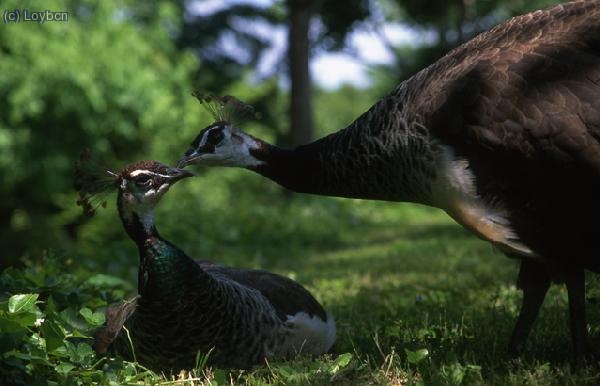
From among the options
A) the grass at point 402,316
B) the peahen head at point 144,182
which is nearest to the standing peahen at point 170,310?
the peahen head at point 144,182

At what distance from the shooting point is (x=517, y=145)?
10.7 feet

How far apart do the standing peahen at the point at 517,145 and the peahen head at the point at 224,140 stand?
2.25 feet

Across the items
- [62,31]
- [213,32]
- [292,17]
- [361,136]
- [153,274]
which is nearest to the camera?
[153,274]

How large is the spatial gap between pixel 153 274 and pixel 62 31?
10561mm

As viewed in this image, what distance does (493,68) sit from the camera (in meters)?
3.47

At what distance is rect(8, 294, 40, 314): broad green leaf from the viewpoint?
3.18 meters

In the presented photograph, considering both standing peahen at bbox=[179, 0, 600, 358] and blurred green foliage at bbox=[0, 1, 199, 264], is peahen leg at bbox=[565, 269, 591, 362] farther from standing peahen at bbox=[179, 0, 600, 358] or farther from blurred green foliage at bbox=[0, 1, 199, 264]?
blurred green foliage at bbox=[0, 1, 199, 264]

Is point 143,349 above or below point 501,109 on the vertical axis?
below

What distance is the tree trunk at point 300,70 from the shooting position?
1504 cm

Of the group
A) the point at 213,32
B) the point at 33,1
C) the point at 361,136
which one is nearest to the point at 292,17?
the point at 33,1

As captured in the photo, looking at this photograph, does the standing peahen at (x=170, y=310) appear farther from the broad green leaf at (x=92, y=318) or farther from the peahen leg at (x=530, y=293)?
the peahen leg at (x=530, y=293)

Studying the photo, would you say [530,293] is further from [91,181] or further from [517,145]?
[91,181]

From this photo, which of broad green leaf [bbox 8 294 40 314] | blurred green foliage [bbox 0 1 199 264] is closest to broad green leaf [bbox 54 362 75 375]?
broad green leaf [bbox 8 294 40 314]

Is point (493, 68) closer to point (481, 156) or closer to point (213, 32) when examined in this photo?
point (481, 156)
